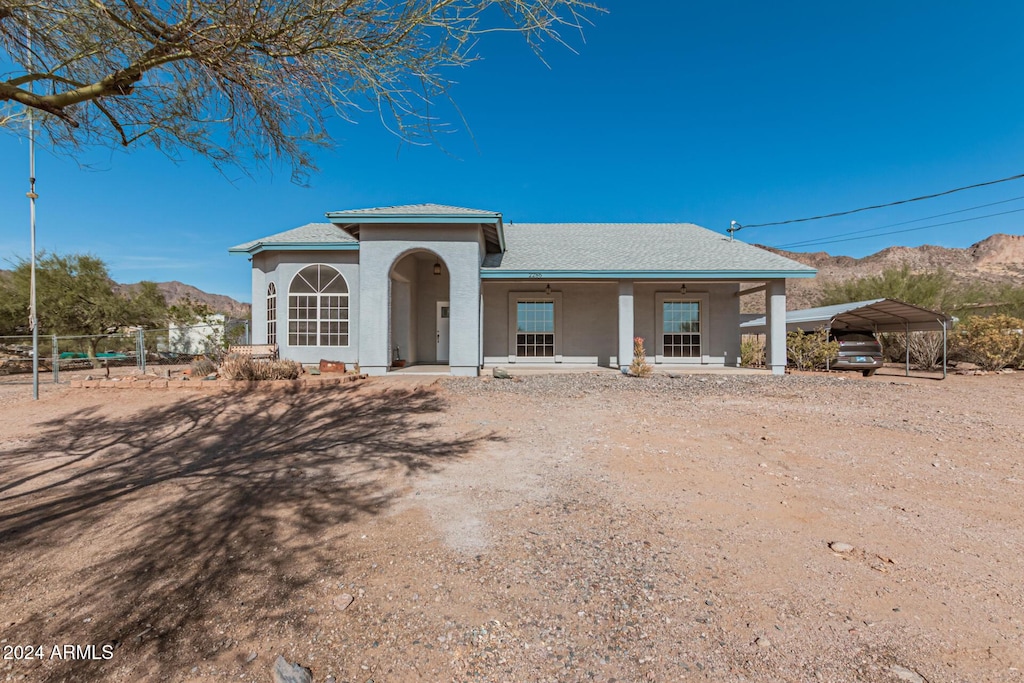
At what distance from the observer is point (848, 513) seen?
3.70 m

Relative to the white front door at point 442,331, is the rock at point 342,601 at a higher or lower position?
lower

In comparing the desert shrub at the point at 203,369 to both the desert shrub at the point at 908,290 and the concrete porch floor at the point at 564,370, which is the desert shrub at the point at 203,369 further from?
the desert shrub at the point at 908,290

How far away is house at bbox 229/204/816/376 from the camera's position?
12438 mm

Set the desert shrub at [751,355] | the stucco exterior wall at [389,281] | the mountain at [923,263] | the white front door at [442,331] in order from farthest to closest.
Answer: the mountain at [923,263] → the white front door at [442,331] → the desert shrub at [751,355] → the stucco exterior wall at [389,281]

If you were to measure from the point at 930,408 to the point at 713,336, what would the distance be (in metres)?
7.43

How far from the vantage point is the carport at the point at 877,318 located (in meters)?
12.8

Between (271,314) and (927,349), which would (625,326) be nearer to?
(271,314)

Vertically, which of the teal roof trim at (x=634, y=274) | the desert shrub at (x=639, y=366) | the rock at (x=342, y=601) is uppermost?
the teal roof trim at (x=634, y=274)

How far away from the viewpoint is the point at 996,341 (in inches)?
587

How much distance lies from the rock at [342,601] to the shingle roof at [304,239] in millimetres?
12045

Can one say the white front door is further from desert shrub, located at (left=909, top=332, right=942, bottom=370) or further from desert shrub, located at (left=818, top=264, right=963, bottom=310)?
desert shrub, located at (left=818, top=264, right=963, bottom=310)

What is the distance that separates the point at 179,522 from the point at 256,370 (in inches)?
308

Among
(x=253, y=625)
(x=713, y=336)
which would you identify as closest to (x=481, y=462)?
(x=253, y=625)

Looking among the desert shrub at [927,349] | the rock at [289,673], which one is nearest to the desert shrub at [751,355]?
the desert shrub at [927,349]
